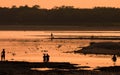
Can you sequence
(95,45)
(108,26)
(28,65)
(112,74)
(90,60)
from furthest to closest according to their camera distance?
(108,26) < (95,45) < (90,60) < (28,65) < (112,74)

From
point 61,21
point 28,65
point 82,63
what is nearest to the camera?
point 28,65

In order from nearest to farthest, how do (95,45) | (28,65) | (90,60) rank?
(28,65) → (90,60) → (95,45)

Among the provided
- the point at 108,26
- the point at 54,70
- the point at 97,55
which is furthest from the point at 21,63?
the point at 108,26

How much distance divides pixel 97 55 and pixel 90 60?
21.7 ft

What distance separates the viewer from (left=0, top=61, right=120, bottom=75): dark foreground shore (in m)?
42.6

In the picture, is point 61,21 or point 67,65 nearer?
point 67,65

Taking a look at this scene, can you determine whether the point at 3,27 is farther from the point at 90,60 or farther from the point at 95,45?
the point at 90,60

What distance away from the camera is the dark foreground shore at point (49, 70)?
4256cm

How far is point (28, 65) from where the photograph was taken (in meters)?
48.2

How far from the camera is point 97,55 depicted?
207 ft

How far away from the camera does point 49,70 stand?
147 feet

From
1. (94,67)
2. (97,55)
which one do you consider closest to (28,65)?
(94,67)

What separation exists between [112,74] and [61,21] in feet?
424

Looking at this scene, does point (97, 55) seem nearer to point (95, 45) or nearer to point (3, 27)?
point (95, 45)
